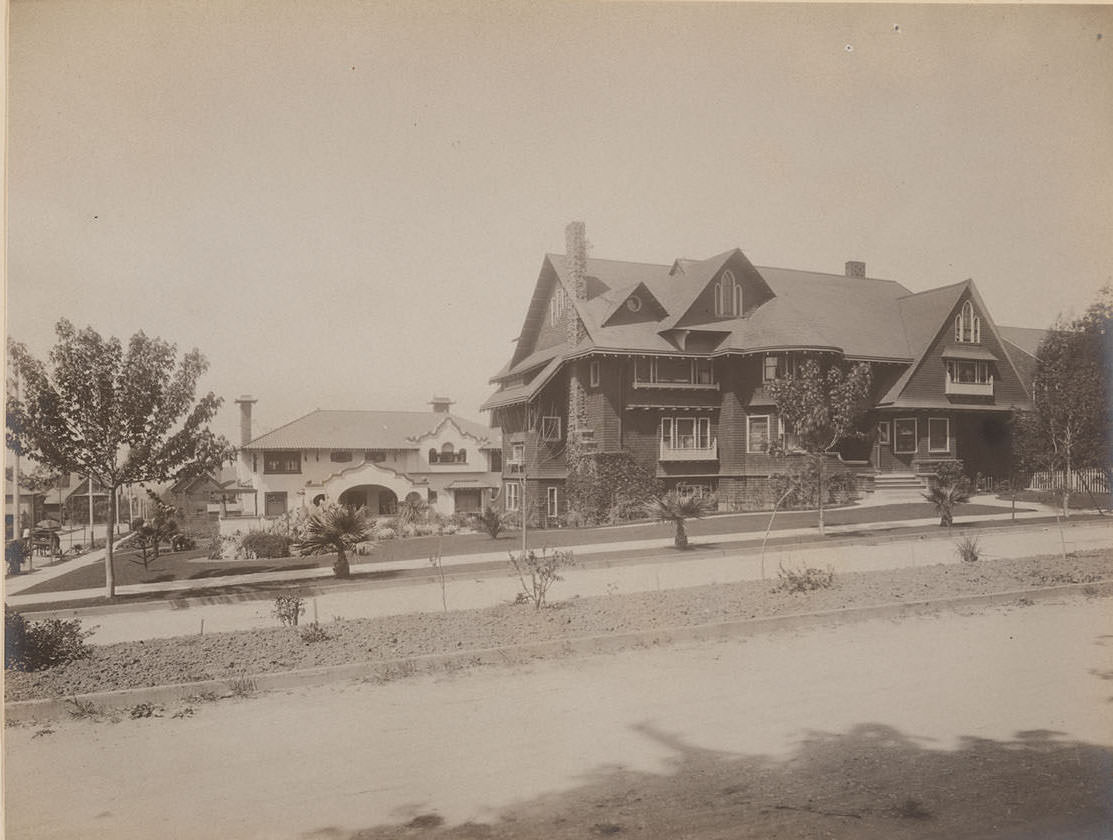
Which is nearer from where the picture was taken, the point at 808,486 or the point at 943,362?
the point at 808,486

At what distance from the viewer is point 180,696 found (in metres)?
4.09

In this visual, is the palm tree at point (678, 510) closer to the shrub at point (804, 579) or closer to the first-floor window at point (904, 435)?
the shrub at point (804, 579)

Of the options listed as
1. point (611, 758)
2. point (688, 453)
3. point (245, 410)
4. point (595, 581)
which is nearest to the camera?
point (611, 758)

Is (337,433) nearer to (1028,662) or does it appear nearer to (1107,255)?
(1028,662)

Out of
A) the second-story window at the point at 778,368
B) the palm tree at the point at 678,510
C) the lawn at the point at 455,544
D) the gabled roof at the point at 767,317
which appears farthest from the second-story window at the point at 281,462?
the second-story window at the point at 778,368

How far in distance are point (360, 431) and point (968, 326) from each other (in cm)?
468

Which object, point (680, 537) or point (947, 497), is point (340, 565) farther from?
point (947, 497)

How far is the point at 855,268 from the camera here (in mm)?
5445

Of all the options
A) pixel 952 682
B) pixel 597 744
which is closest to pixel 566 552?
pixel 597 744

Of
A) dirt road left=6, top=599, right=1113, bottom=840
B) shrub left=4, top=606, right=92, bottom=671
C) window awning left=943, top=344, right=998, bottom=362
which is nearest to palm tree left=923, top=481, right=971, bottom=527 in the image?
window awning left=943, top=344, right=998, bottom=362

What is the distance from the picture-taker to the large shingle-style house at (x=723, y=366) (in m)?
5.15

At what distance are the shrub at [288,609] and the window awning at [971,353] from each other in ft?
17.3

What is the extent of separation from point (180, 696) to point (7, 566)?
125 centimetres

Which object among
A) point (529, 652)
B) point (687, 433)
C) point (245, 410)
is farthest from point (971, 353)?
point (245, 410)
